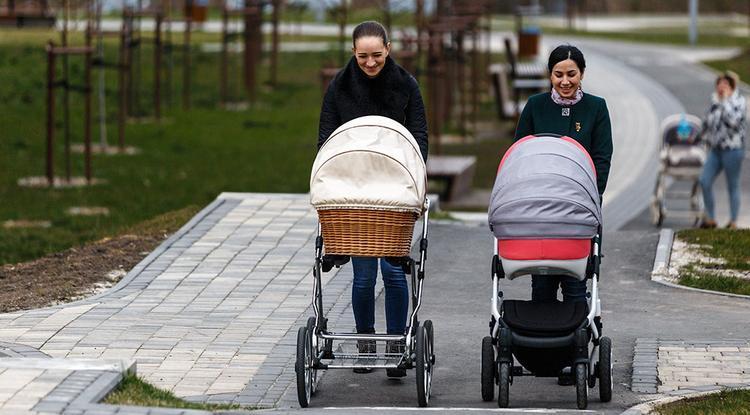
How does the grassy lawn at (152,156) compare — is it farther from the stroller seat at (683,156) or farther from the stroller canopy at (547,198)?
the stroller canopy at (547,198)

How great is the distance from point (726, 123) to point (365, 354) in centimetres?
1024

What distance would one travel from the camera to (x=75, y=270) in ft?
39.2

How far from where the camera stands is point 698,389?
27.8 feet

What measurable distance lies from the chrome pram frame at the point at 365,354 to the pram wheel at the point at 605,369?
834 mm

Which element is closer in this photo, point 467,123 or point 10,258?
point 10,258

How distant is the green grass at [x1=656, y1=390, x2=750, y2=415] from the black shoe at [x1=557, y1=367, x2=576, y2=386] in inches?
19.9

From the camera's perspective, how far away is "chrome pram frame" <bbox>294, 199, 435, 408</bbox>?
8.06m

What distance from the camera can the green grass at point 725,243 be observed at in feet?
41.7

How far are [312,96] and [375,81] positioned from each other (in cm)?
2315

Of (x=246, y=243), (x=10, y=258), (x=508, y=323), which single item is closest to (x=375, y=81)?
(x=508, y=323)

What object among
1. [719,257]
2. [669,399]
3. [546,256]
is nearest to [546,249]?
[546,256]

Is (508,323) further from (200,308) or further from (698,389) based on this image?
(200,308)

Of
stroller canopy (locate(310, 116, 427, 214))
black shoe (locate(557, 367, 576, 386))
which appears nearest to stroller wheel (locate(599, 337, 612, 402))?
black shoe (locate(557, 367, 576, 386))

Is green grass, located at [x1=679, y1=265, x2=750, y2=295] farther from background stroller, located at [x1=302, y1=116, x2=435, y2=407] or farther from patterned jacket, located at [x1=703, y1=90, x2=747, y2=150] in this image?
patterned jacket, located at [x1=703, y1=90, x2=747, y2=150]
